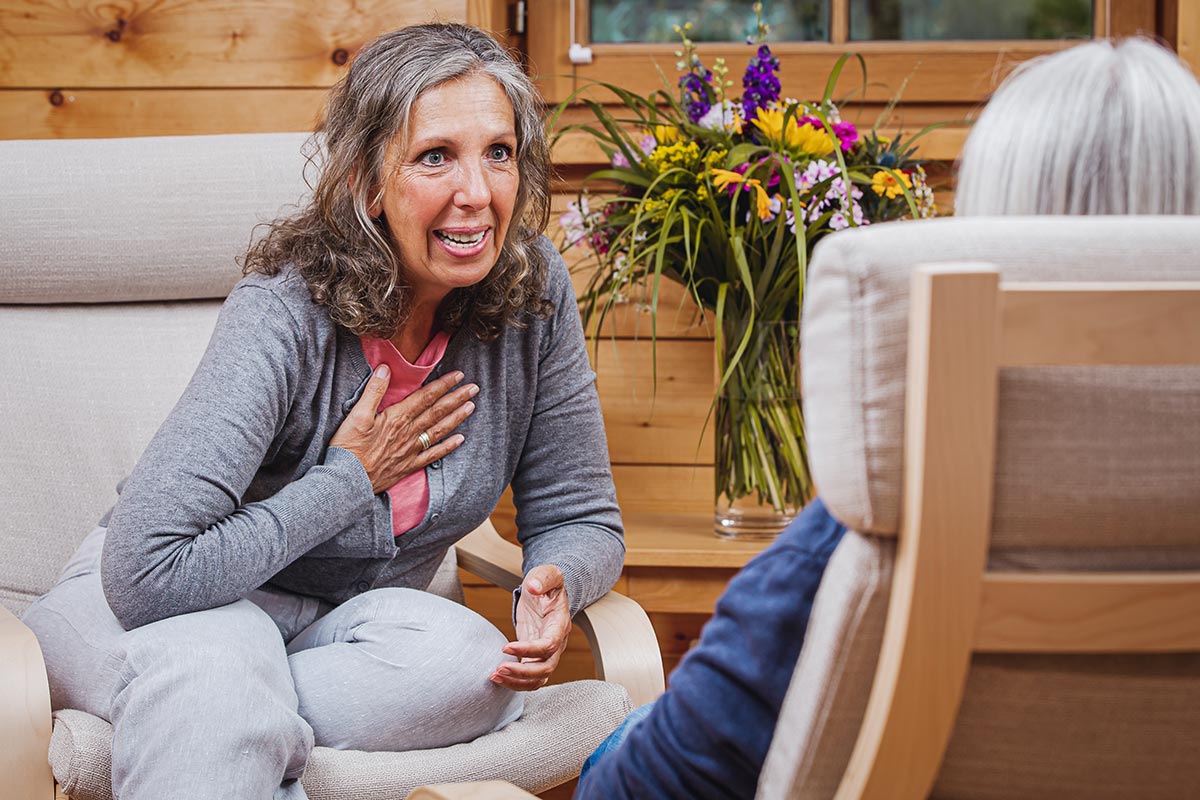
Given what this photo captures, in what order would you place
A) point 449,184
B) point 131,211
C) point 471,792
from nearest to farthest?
1. point 471,792
2. point 449,184
3. point 131,211

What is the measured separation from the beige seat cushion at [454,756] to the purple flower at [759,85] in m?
0.80

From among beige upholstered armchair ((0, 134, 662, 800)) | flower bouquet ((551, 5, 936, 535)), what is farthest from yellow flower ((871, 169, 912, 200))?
beige upholstered armchair ((0, 134, 662, 800))

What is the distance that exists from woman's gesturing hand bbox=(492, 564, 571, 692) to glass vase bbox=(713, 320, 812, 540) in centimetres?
45

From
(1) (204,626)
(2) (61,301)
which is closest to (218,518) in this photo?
(1) (204,626)

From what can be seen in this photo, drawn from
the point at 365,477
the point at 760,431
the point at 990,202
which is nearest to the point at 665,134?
the point at 760,431

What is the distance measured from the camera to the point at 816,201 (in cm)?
164

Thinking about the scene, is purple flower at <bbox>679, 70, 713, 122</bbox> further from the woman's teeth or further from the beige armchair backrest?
the beige armchair backrest

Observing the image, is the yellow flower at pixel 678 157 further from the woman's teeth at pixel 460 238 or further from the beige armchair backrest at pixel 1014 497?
the beige armchair backrest at pixel 1014 497

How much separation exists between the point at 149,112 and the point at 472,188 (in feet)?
Answer: 3.35

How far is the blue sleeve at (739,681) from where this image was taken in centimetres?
69

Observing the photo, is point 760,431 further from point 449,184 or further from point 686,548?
point 449,184

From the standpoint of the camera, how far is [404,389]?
4.52ft

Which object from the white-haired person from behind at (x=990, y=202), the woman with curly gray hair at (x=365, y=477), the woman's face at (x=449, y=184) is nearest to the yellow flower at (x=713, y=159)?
the woman with curly gray hair at (x=365, y=477)

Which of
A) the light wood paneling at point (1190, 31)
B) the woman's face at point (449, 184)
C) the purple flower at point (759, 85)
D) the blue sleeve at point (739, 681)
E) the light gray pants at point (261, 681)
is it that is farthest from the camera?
the light wood paneling at point (1190, 31)
